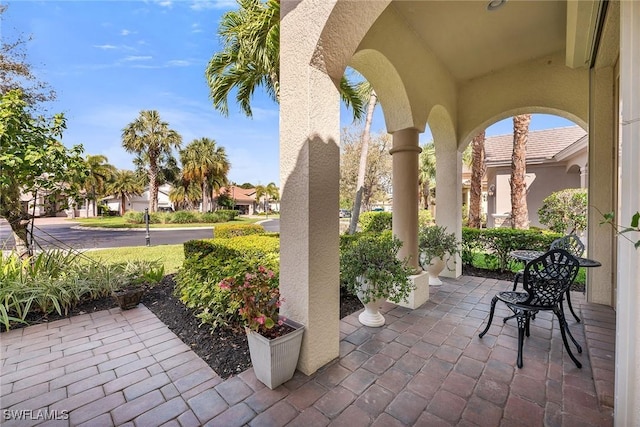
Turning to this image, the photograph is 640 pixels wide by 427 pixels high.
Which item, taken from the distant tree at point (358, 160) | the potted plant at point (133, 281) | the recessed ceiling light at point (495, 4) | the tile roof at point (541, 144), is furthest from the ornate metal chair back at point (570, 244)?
the distant tree at point (358, 160)

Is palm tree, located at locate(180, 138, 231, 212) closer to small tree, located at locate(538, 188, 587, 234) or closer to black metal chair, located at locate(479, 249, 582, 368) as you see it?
small tree, located at locate(538, 188, 587, 234)

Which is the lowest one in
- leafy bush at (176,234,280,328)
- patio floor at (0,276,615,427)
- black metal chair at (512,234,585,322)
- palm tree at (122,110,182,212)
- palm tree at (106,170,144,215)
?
patio floor at (0,276,615,427)

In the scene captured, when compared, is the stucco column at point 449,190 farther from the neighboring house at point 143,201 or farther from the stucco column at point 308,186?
the neighboring house at point 143,201

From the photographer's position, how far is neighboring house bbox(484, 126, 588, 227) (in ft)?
34.1

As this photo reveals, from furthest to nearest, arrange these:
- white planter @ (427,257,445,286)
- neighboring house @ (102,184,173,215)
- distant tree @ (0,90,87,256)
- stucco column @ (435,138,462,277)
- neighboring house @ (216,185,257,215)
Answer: neighboring house @ (216,185,257,215) < neighboring house @ (102,184,173,215) < stucco column @ (435,138,462,277) < white planter @ (427,257,445,286) < distant tree @ (0,90,87,256)

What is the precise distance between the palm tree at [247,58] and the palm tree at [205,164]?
21081mm

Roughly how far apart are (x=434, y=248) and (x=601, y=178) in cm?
266

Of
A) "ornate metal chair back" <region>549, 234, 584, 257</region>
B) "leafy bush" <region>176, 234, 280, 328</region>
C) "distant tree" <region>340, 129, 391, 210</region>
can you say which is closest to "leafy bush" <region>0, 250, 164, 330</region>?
"leafy bush" <region>176, 234, 280, 328</region>

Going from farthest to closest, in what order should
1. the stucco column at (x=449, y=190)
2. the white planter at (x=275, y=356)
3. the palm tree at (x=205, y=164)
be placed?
the palm tree at (x=205, y=164), the stucco column at (x=449, y=190), the white planter at (x=275, y=356)

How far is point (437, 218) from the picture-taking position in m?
5.52

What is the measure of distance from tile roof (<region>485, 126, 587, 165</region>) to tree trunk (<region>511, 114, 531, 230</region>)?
368 centimetres

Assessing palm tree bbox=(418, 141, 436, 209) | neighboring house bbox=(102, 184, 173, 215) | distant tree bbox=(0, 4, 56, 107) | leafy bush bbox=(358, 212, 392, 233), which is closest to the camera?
distant tree bbox=(0, 4, 56, 107)

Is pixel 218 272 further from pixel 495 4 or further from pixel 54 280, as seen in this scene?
pixel 495 4

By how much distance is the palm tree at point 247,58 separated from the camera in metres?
5.68
